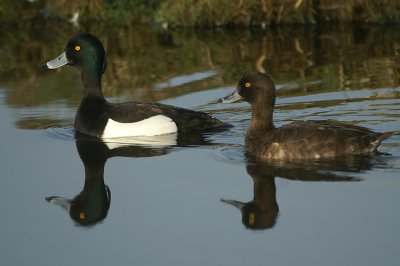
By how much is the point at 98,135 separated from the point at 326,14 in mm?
9174

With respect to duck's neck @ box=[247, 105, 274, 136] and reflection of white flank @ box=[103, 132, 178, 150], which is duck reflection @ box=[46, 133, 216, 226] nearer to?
reflection of white flank @ box=[103, 132, 178, 150]

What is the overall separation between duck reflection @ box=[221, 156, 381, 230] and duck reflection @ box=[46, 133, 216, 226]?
1.39 m

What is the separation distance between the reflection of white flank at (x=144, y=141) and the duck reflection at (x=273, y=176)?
1.83 metres

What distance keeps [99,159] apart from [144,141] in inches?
42.9

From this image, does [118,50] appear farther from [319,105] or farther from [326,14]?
[319,105]

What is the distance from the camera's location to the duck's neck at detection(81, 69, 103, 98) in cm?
1493

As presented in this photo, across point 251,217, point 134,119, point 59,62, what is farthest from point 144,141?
point 251,217

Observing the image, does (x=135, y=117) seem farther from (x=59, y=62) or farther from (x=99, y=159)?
(x=59, y=62)

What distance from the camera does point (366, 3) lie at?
2136 centimetres

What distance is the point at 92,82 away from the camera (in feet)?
49.4

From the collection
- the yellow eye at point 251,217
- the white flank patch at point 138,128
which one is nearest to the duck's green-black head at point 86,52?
the white flank patch at point 138,128

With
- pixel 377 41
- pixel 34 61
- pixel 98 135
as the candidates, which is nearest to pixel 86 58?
pixel 98 135

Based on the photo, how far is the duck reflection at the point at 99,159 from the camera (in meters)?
11.0

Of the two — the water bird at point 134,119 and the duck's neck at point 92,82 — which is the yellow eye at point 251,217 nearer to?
the water bird at point 134,119
